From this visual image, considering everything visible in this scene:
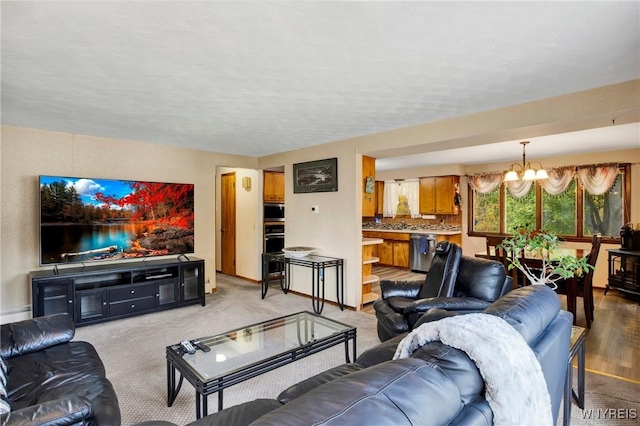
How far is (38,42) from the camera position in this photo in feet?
6.39

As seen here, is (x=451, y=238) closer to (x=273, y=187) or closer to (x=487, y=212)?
(x=487, y=212)

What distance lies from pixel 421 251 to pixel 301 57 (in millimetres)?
5726

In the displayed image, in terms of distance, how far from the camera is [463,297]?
9.40ft

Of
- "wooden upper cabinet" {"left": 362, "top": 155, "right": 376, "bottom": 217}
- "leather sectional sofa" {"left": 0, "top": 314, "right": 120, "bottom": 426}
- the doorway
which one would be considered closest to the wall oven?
the doorway

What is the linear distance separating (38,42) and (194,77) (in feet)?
2.95

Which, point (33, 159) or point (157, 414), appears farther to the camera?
point (33, 159)

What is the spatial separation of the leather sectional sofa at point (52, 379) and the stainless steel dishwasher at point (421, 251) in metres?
6.12

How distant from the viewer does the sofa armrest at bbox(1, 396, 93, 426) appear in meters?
1.18

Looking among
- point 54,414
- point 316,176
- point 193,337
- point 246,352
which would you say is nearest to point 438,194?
point 316,176

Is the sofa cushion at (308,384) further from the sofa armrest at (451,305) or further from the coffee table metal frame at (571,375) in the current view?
the coffee table metal frame at (571,375)

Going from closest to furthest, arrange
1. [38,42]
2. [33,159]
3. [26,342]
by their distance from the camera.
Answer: [38,42], [26,342], [33,159]

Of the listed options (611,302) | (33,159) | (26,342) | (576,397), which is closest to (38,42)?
(26,342)

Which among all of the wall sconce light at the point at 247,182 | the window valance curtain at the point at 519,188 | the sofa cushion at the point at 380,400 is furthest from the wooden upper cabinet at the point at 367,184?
the sofa cushion at the point at 380,400

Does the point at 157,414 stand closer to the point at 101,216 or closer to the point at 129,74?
the point at 129,74
